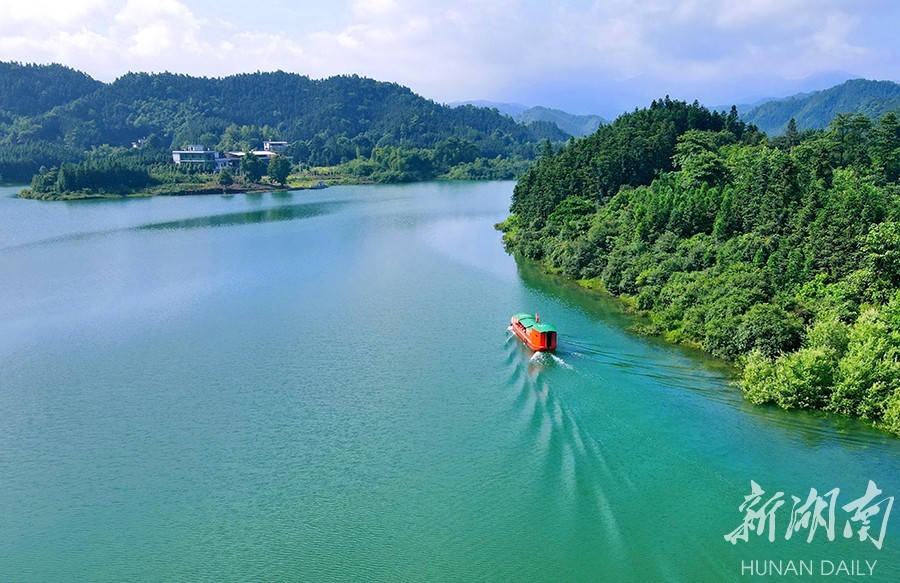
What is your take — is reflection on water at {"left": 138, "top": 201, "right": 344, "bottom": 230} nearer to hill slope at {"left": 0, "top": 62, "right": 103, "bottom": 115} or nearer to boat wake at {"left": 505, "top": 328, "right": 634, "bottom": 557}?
boat wake at {"left": 505, "top": 328, "right": 634, "bottom": 557}

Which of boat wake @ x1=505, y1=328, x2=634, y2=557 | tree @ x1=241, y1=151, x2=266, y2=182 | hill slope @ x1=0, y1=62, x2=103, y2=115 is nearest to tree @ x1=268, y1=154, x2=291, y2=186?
tree @ x1=241, y1=151, x2=266, y2=182

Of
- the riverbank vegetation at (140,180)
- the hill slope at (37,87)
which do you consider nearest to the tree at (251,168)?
the riverbank vegetation at (140,180)

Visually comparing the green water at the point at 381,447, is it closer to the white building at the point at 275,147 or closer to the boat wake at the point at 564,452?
the boat wake at the point at 564,452

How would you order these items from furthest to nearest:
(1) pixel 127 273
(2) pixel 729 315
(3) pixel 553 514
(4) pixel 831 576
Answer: (1) pixel 127 273 < (2) pixel 729 315 < (3) pixel 553 514 < (4) pixel 831 576

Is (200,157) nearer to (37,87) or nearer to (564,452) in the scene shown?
(37,87)

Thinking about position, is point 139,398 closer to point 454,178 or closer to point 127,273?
point 127,273

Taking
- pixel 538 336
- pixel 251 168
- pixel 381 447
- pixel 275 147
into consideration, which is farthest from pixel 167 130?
pixel 381 447

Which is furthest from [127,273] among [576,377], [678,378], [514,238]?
[678,378]
